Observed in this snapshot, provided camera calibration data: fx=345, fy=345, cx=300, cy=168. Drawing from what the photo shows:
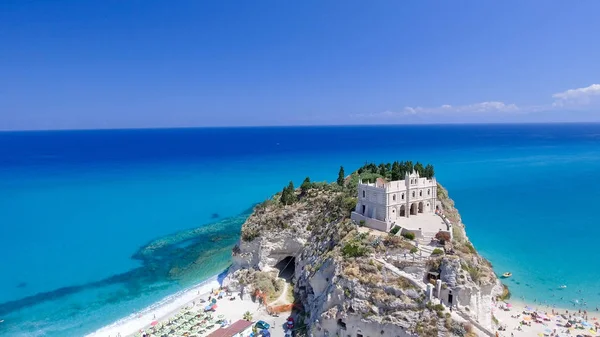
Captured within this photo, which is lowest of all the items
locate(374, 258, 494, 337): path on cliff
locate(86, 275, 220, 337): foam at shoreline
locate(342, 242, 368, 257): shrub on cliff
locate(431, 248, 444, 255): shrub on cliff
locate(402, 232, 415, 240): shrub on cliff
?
locate(86, 275, 220, 337): foam at shoreline

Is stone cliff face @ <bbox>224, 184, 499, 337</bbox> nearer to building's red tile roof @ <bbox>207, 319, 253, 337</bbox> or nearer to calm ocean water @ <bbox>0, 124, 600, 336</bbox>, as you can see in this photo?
building's red tile roof @ <bbox>207, 319, 253, 337</bbox>

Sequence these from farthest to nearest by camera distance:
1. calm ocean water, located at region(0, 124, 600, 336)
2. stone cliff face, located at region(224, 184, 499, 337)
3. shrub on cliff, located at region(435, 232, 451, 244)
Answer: calm ocean water, located at region(0, 124, 600, 336) → shrub on cliff, located at region(435, 232, 451, 244) → stone cliff face, located at region(224, 184, 499, 337)

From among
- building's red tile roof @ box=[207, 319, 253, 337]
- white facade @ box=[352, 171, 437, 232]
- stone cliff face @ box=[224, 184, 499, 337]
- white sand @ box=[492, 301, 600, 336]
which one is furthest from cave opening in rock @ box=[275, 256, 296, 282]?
white sand @ box=[492, 301, 600, 336]

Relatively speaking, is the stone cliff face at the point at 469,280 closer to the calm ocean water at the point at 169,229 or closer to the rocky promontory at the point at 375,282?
the rocky promontory at the point at 375,282

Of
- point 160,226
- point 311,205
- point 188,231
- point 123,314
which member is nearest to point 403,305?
point 311,205

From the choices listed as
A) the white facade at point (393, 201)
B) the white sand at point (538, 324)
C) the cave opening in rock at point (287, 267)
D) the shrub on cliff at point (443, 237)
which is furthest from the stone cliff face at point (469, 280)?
the cave opening in rock at point (287, 267)

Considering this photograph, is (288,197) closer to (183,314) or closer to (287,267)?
(287,267)

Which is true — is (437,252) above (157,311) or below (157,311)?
above

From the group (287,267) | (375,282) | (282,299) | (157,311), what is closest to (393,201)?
(375,282)
